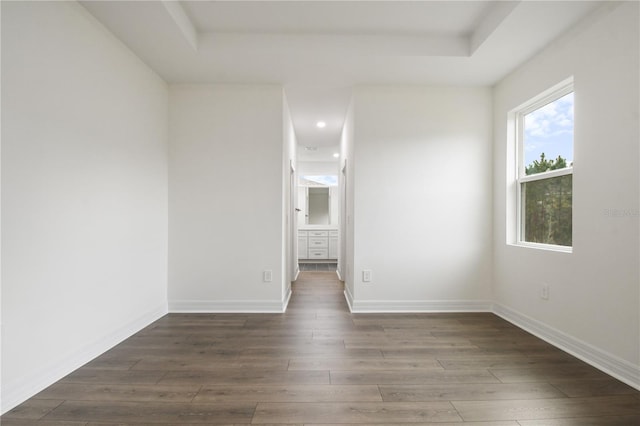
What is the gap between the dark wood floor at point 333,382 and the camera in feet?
4.90

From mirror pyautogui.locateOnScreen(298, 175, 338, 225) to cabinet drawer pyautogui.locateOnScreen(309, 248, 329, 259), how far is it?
2.29 feet

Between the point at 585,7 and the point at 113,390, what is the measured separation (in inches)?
150

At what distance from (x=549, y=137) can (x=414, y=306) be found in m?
1.99

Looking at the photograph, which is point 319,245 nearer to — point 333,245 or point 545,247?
point 333,245

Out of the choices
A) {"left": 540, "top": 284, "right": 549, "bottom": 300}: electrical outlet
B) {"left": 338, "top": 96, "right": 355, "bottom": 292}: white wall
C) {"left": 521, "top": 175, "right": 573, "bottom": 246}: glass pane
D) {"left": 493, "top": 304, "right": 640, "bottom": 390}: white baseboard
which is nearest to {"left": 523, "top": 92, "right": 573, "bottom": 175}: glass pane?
{"left": 521, "top": 175, "right": 573, "bottom": 246}: glass pane

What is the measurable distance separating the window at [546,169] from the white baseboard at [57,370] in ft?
11.8

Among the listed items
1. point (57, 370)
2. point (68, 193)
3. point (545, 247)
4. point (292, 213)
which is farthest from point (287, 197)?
point (545, 247)

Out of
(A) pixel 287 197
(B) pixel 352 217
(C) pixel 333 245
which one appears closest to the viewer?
(B) pixel 352 217

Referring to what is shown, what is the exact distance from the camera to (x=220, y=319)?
2920mm

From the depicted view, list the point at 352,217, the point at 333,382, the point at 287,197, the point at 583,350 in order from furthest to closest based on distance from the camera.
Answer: the point at 287,197 → the point at 352,217 → the point at 583,350 → the point at 333,382

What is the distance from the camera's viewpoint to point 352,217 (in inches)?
130

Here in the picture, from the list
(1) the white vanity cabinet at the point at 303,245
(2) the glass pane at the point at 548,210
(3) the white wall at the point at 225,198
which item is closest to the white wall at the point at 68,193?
(3) the white wall at the point at 225,198

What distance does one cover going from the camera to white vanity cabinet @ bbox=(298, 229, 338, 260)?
274 inches

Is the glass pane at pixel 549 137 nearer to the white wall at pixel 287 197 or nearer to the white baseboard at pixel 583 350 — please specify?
the white baseboard at pixel 583 350
